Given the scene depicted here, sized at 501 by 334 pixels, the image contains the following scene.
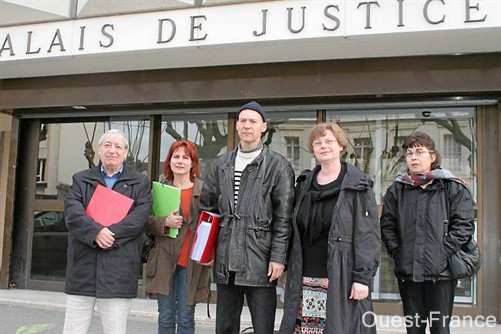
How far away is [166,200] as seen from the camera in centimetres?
358

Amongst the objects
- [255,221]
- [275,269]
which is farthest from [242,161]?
[275,269]

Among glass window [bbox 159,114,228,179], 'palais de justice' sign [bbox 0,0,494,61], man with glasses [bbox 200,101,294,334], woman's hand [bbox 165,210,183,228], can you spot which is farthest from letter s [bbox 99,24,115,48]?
man with glasses [bbox 200,101,294,334]

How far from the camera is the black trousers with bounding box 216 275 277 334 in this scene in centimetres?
301

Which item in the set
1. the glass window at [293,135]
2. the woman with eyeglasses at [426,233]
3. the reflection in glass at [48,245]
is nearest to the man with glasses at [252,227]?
the woman with eyeglasses at [426,233]

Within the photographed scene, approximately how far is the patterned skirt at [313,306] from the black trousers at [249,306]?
192 millimetres

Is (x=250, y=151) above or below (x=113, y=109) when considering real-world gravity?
below

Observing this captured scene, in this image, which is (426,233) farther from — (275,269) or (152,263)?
(152,263)

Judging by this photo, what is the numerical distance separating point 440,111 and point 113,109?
4.22m

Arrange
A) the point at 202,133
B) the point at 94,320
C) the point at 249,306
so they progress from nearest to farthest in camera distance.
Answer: the point at 249,306
the point at 94,320
the point at 202,133

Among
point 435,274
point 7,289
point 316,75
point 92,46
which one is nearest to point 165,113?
point 92,46

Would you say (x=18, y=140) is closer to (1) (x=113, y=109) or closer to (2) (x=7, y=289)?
(1) (x=113, y=109)

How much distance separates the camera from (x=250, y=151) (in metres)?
3.15

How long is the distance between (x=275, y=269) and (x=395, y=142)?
3.54m

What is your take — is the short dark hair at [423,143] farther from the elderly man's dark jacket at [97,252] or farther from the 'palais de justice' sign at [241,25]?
the elderly man's dark jacket at [97,252]
